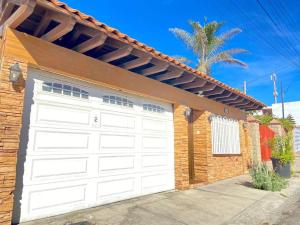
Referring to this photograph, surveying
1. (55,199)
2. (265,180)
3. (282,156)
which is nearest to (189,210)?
(55,199)

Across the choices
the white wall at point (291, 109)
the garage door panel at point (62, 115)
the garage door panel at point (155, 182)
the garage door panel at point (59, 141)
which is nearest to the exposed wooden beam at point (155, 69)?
the garage door panel at point (62, 115)

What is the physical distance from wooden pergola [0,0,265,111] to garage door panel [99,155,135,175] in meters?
2.19

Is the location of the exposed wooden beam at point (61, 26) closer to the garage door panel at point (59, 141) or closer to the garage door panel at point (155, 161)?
the garage door panel at point (59, 141)

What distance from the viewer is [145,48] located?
525 centimetres

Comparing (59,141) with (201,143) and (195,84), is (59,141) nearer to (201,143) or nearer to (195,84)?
(195,84)

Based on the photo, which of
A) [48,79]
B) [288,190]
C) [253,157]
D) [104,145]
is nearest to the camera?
[48,79]

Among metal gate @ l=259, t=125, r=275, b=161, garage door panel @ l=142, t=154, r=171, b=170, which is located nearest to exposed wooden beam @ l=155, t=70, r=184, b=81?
garage door panel @ l=142, t=154, r=171, b=170

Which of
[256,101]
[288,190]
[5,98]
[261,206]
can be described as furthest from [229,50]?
[5,98]

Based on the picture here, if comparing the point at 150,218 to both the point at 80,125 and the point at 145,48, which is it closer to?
the point at 80,125

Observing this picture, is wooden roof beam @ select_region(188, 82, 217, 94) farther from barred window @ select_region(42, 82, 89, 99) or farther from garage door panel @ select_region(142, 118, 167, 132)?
barred window @ select_region(42, 82, 89, 99)

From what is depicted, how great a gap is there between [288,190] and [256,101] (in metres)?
4.29

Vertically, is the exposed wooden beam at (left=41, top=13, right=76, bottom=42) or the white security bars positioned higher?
the exposed wooden beam at (left=41, top=13, right=76, bottom=42)

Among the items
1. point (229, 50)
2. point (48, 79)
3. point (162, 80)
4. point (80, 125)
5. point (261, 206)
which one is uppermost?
point (229, 50)

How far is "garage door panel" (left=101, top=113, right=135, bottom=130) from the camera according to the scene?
5.62 meters
